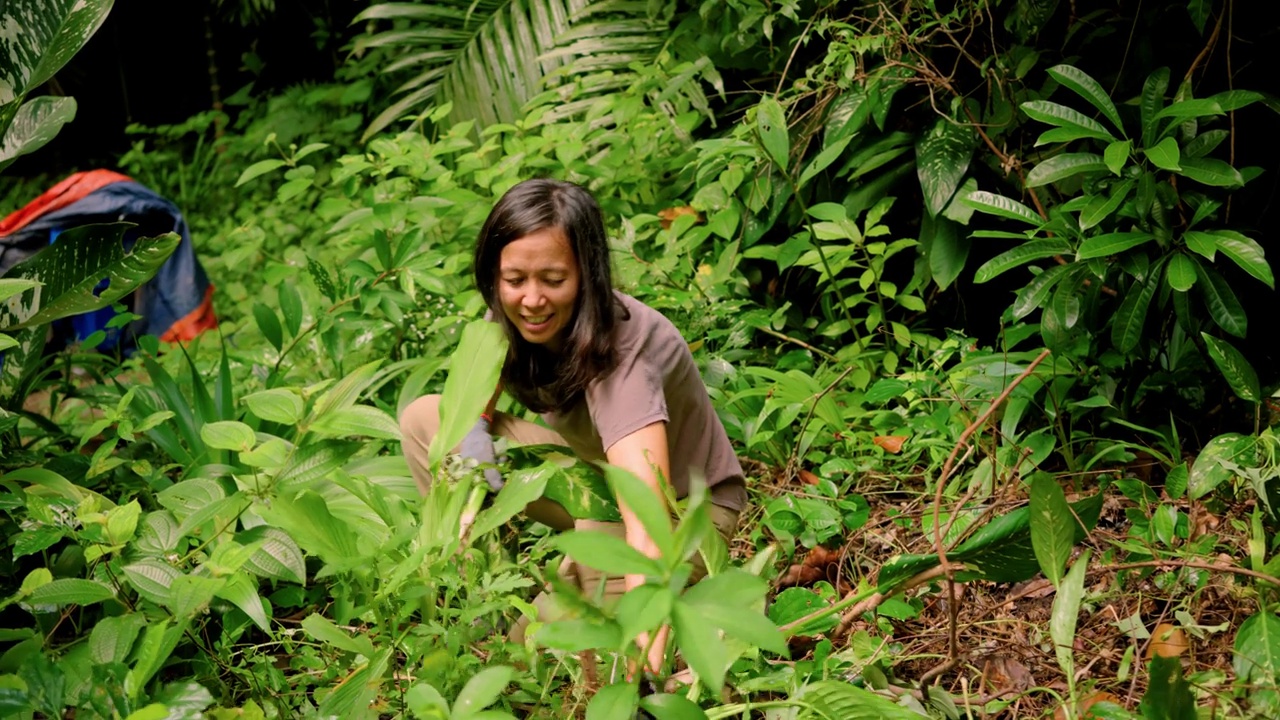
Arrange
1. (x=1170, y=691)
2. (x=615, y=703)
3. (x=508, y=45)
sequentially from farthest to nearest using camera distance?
(x=508, y=45), (x=1170, y=691), (x=615, y=703)

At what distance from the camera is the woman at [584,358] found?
5.24 ft

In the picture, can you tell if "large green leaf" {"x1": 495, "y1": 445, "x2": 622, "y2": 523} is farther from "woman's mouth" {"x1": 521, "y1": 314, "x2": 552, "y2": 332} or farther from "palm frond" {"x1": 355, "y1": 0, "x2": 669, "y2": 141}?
"palm frond" {"x1": 355, "y1": 0, "x2": 669, "y2": 141}

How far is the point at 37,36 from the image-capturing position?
151 centimetres

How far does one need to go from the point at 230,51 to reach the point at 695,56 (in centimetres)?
416

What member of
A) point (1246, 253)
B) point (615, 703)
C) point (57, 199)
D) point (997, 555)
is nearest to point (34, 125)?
point (615, 703)

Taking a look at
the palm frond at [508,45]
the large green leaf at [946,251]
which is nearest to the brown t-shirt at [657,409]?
the large green leaf at [946,251]

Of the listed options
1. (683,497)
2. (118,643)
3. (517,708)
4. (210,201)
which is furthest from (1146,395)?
(210,201)

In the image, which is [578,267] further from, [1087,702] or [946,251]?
[946,251]

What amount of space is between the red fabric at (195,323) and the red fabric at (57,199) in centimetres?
55

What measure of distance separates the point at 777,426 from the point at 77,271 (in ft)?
4.32

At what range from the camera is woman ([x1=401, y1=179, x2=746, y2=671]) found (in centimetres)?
160

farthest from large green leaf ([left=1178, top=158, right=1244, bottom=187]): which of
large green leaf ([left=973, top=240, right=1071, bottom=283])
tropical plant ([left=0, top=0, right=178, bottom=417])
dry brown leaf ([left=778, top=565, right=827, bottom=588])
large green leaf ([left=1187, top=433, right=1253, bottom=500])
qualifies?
tropical plant ([left=0, top=0, right=178, bottom=417])

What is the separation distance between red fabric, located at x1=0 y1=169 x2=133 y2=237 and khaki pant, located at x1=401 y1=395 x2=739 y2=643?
2.69 metres

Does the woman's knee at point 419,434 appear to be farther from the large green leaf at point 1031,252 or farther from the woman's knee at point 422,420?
the large green leaf at point 1031,252
